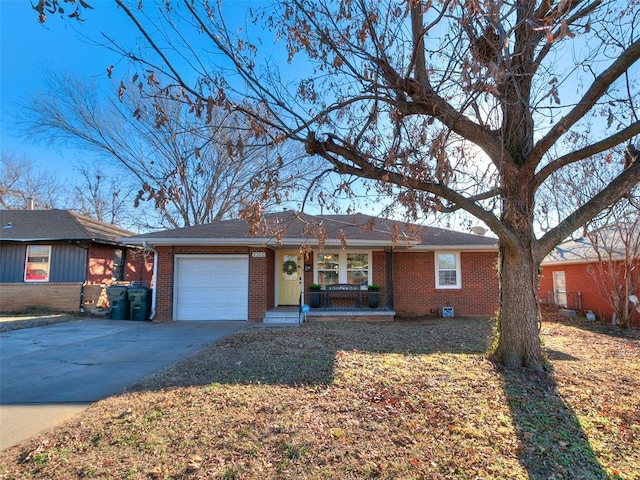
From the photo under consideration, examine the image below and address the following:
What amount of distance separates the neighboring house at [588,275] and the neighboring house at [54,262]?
55.9ft

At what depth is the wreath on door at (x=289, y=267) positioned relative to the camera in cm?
1376

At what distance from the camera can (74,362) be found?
6.43 metres

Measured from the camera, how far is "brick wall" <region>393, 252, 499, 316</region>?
1289 cm

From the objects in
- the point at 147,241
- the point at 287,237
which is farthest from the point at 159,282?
the point at 287,237

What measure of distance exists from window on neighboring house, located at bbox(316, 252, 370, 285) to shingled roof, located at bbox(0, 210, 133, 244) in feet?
26.7

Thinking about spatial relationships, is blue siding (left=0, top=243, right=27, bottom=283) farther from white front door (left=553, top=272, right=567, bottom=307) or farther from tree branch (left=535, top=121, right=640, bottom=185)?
white front door (left=553, top=272, right=567, bottom=307)

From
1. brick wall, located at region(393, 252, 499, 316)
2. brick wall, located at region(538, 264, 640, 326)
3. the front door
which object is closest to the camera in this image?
brick wall, located at region(393, 252, 499, 316)

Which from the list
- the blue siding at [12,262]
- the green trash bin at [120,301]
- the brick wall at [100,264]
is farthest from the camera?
the brick wall at [100,264]

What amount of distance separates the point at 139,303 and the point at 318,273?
242 inches

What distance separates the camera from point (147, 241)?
37.9ft

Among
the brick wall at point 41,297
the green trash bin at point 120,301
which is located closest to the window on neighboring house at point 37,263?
the brick wall at point 41,297

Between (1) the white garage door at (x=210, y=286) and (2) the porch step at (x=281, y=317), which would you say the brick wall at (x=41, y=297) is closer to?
(1) the white garage door at (x=210, y=286)

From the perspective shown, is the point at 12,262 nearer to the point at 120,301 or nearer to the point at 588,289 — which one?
the point at 120,301

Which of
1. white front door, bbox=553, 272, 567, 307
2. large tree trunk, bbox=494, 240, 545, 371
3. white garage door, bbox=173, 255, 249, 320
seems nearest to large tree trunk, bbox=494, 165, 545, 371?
large tree trunk, bbox=494, 240, 545, 371
